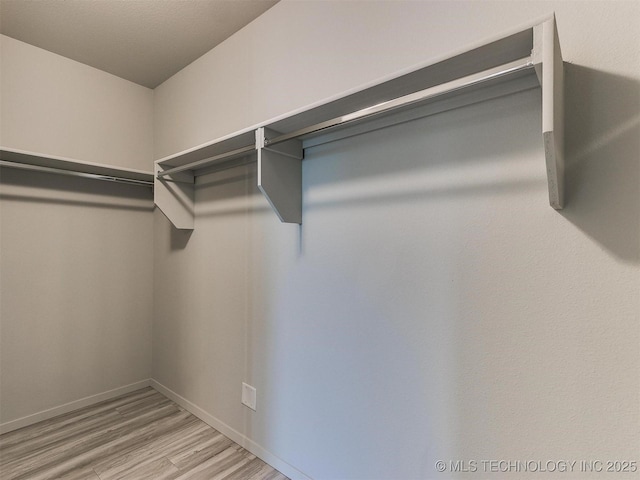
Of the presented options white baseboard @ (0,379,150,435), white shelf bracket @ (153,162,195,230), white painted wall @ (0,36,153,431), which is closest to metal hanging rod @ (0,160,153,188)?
white painted wall @ (0,36,153,431)

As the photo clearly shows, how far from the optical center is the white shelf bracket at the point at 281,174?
1389 millimetres

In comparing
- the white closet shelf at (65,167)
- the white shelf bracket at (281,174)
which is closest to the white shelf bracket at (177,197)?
the white closet shelf at (65,167)

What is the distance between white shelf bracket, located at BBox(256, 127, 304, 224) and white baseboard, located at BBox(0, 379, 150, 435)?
2010mm

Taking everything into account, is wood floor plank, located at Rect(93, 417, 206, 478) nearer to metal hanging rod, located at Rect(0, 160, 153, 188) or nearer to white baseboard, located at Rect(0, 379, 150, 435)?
white baseboard, located at Rect(0, 379, 150, 435)

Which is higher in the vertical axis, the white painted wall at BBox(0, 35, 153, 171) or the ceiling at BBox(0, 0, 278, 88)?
the ceiling at BBox(0, 0, 278, 88)

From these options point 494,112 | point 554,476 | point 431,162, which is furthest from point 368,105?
point 554,476

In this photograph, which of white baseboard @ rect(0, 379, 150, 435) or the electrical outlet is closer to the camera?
the electrical outlet

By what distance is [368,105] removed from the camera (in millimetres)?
1160

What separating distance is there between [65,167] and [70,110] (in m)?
0.47

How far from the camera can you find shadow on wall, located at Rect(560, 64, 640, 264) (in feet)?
2.69

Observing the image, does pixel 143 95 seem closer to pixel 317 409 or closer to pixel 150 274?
pixel 150 274

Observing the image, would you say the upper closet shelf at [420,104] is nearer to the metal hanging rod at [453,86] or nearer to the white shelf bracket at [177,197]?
the metal hanging rod at [453,86]

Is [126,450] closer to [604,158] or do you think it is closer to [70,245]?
[70,245]

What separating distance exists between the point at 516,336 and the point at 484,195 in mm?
439
